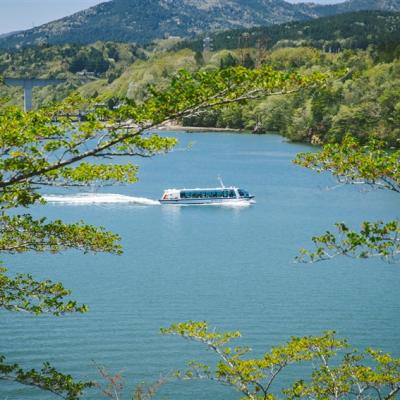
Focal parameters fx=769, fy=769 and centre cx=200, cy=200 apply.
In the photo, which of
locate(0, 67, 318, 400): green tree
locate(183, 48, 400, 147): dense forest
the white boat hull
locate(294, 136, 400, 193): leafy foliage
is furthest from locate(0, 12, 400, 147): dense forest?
the white boat hull

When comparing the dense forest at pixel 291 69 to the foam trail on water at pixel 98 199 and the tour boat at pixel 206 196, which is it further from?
the foam trail on water at pixel 98 199

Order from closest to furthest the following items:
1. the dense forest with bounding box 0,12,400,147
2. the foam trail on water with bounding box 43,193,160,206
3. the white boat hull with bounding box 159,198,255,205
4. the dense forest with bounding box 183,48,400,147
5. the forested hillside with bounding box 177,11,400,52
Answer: the foam trail on water with bounding box 43,193,160,206
the white boat hull with bounding box 159,198,255,205
the dense forest with bounding box 183,48,400,147
the dense forest with bounding box 0,12,400,147
the forested hillside with bounding box 177,11,400,52

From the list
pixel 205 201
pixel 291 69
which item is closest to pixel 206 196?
pixel 205 201

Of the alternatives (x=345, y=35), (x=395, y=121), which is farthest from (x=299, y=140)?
(x=345, y=35)

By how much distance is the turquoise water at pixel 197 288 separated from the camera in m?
15.1

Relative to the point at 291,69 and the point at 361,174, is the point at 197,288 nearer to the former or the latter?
the point at 291,69

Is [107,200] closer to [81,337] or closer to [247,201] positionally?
[247,201]

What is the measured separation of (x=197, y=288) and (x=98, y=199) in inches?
602

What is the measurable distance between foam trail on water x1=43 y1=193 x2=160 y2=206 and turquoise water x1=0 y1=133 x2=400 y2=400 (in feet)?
1.39

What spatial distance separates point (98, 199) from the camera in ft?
112

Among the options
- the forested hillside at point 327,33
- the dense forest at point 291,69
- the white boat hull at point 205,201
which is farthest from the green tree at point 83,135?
the forested hillside at point 327,33

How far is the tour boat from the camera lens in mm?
33938

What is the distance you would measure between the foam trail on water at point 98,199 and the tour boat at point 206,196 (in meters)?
0.70

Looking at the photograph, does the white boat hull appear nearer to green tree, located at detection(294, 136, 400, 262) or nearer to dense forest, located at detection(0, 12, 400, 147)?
dense forest, located at detection(0, 12, 400, 147)
